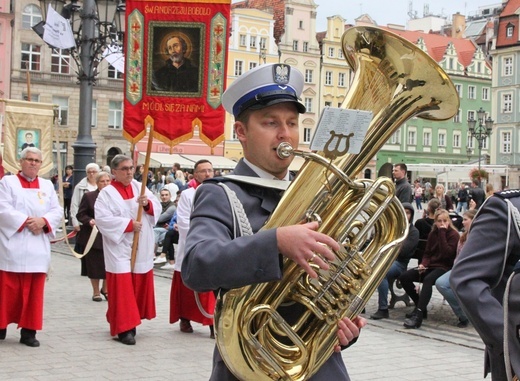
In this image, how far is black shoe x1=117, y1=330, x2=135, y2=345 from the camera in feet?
25.8

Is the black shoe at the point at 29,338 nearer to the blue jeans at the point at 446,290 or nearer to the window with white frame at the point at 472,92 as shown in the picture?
the blue jeans at the point at 446,290

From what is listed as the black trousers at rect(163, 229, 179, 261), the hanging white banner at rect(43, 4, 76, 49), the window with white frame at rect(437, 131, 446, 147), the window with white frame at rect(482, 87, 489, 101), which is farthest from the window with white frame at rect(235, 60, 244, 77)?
the black trousers at rect(163, 229, 179, 261)

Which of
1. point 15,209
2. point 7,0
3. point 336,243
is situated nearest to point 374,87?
point 336,243

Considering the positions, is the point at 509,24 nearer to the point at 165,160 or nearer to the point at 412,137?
the point at 412,137

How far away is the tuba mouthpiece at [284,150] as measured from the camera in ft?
9.02

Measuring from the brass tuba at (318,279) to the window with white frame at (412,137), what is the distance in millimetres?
66856

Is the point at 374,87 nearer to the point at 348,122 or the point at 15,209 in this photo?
the point at 348,122

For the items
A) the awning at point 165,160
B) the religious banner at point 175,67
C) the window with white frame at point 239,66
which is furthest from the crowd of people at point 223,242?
the window with white frame at point 239,66

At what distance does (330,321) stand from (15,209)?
18.7 feet

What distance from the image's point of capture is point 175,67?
10039 mm

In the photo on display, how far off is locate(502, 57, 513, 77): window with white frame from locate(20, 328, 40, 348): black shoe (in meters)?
60.9

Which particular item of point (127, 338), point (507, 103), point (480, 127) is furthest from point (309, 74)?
point (127, 338)

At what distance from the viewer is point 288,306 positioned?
2766 millimetres

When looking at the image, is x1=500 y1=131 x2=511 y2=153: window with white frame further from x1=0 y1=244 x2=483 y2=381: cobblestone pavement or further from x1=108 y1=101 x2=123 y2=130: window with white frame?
x1=0 y1=244 x2=483 y2=381: cobblestone pavement
